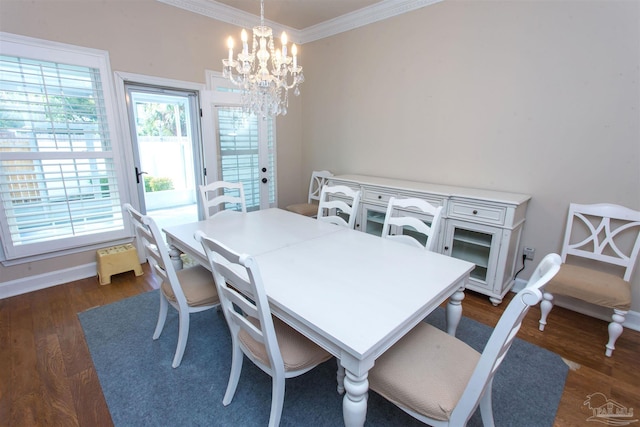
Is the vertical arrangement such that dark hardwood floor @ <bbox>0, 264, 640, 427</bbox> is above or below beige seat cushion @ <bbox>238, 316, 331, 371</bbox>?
below

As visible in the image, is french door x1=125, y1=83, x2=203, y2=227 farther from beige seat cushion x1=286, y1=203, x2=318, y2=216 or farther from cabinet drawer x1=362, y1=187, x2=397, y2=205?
cabinet drawer x1=362, y1=187, x2=397, y2=205

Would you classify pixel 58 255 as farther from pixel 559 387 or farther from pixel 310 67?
pixel 559 387

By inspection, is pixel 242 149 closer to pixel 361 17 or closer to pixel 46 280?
pixel 361 17

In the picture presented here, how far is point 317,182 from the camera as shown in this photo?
4.06 meters

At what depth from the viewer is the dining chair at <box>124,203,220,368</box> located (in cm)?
166

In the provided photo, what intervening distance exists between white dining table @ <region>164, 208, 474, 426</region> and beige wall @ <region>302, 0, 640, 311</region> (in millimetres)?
1509

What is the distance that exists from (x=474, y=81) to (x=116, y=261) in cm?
383

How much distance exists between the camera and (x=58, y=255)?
277 centimetres

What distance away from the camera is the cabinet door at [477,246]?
2.44 metres

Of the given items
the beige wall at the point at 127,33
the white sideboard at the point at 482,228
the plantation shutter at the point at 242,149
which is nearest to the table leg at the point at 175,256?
the beige wall at the point at 127,33

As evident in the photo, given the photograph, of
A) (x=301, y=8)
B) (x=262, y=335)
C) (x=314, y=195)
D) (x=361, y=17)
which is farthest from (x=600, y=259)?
(x=301, y=8)

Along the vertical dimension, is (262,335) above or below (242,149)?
below

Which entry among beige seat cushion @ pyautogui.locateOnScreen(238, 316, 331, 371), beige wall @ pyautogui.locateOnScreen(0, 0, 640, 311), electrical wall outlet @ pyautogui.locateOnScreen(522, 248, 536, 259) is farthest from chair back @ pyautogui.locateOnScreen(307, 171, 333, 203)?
beige seat cushion @ pyautogui.locateOnScreen(238, 316, 331, 371)

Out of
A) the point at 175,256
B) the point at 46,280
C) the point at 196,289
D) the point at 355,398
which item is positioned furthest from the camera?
the point at 46,280
